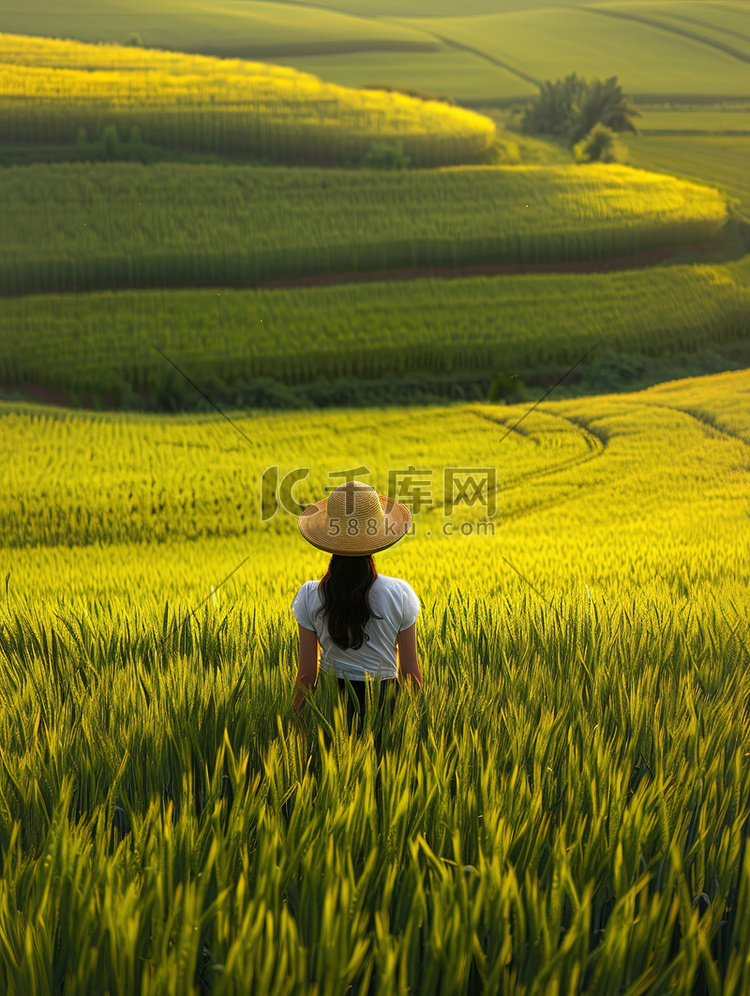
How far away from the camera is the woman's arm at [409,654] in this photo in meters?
2.22

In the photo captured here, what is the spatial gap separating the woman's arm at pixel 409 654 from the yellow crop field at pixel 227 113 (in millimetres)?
20332

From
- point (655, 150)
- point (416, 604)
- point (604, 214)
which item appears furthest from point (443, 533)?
point (655, 150)

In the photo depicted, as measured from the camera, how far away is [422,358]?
1297 centimetres

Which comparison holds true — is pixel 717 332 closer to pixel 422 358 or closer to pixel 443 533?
pixel 422 358

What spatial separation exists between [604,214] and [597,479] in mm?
11241

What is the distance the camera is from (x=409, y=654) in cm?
225

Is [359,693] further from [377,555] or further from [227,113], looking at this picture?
[227,113]

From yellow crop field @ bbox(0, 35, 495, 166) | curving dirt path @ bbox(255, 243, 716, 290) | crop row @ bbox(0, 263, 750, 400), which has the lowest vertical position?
crop row @ bbox(0, 263, 750, 400)

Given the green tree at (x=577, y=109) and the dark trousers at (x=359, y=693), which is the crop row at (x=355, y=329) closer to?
the green tree at (x=577, y=109)

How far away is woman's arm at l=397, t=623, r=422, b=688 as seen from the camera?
2217 mm

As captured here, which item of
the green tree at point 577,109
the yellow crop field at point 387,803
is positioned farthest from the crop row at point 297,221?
the yellow crop field at point 387,803

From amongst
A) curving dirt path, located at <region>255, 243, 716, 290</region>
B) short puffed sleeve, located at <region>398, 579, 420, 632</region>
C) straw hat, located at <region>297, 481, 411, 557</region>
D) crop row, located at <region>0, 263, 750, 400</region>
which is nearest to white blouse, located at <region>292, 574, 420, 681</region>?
short puffed sleeve, located at <region>398, 579, 420, 632</region>

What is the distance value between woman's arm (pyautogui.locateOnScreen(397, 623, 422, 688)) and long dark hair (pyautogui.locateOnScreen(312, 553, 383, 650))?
0.39ft

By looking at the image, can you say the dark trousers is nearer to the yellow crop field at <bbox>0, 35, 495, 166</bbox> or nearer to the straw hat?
the straw hat
